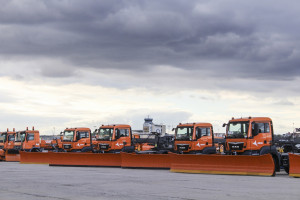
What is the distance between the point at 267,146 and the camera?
25.0 m

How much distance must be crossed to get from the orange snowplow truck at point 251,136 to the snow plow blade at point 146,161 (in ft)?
13.0

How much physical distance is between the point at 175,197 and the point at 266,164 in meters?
10.0

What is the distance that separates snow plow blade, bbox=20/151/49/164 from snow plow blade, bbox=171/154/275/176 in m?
13.3

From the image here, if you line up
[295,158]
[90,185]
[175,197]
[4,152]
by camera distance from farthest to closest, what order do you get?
[4,152], [295,158], [90,185], [175,197]

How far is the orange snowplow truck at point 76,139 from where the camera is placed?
127ft

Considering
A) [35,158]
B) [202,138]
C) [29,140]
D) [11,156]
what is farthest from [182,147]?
[11,156]

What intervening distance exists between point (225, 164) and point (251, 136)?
2.50 metres

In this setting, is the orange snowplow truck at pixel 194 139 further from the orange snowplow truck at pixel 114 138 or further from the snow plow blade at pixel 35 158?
the snow plow blade at pixel 35 158

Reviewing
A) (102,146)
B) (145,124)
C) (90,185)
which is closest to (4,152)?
(102,146)

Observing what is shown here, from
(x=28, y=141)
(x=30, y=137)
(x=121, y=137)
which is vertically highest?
(x=30, y=137)

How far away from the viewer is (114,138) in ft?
118

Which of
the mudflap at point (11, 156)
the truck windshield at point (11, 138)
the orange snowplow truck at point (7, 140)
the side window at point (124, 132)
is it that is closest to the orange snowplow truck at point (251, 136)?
the side window at point (124, 132)

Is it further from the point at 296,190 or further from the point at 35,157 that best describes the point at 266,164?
the point at 35,157

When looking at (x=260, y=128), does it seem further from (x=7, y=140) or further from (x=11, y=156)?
(x=7, y=140)
